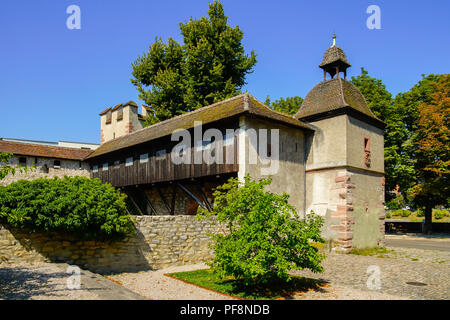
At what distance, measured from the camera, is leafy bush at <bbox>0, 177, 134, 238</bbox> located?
964 cm

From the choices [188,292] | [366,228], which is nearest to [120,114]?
[366,228]

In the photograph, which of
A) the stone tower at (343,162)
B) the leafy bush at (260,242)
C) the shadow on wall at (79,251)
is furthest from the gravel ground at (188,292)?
the stone tower at (343,162)

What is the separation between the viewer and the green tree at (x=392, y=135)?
23594 millimetres

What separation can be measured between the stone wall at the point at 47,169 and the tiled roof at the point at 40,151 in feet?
1.09

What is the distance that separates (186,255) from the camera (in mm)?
12047

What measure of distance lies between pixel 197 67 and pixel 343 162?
13.1 metres

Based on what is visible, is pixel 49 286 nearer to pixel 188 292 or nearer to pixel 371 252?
pixel 188 292

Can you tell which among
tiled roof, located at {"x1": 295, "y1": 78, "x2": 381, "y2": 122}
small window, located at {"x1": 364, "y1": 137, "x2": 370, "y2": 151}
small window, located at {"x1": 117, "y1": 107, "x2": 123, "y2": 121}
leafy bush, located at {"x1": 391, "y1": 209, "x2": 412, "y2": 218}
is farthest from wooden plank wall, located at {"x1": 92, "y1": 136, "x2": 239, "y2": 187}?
leafy bush, located at {"x1": 391, "y1": 209, "x2": 412, "y2": 218}

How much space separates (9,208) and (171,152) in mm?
7918

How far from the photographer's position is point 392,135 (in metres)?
24.1

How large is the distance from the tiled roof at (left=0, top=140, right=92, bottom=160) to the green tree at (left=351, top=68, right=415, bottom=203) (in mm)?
20389

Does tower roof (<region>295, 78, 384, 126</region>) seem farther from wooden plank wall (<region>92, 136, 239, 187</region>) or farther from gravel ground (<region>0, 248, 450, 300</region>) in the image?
gravel ground (<region>0, 248, 450, 300</region>)

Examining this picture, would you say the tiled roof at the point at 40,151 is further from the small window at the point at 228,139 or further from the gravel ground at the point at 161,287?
the gravel ground at the point at 161,287
